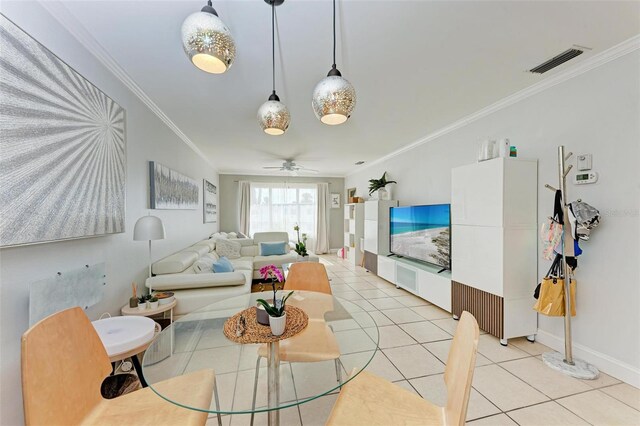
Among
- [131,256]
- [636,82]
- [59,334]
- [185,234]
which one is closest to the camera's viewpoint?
[59,334]

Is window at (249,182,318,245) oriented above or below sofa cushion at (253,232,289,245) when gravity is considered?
above

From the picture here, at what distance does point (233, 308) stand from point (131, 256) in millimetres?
1285

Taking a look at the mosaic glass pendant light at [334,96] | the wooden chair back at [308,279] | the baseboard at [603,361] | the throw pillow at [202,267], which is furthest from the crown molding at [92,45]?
the baseboard at [603,361]

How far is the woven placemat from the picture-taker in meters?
1.26

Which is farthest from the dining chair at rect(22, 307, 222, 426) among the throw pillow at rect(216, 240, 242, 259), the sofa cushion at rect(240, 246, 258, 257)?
the sofa cushion at rect(240, 246, 258, 257)

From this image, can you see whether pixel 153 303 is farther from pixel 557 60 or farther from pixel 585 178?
pixel 557 60

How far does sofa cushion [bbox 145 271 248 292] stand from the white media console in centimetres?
243

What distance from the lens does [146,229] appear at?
2.06 metres

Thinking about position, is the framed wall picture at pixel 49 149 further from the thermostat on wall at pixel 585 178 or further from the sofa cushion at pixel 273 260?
the thermostat on wall at pixel 585 178

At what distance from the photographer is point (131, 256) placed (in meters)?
2.37

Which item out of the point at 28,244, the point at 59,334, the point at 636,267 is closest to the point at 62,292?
the point at 28,244

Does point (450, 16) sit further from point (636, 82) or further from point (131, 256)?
point (131, 256)

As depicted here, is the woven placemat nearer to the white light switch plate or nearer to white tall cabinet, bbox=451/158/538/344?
white tall cabinet, bbox=451/158/538/344

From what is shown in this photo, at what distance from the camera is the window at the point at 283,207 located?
7.50m
